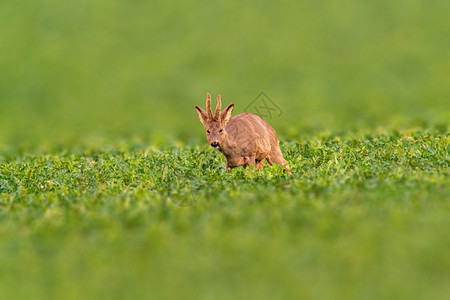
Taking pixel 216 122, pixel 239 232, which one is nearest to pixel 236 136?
pixel 216 122

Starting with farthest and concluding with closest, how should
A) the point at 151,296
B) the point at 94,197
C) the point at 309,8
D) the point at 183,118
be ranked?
1. the point at 309,8
2. the point at 183,118
3. the point at 94,197
4. the point at 151,296

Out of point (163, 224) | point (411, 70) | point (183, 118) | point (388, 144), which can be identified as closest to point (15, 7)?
point (183, 118)

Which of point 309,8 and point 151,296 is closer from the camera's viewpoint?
point 151,296

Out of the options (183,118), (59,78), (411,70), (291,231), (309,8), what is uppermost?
(309,8)

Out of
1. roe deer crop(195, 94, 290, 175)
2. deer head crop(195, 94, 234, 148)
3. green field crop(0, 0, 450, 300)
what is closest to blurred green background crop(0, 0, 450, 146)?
green field crop(0, 0, 450, 300)

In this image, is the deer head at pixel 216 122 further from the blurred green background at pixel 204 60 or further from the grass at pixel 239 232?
the blurred green background at pixel 204 60

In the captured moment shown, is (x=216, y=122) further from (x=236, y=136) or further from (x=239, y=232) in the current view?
(x=239, y=232)

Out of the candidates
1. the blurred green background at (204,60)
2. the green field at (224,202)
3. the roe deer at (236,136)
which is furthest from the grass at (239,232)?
the blurred green background at (204,60)

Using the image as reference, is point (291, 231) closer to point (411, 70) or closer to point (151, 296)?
point (151, 296)
